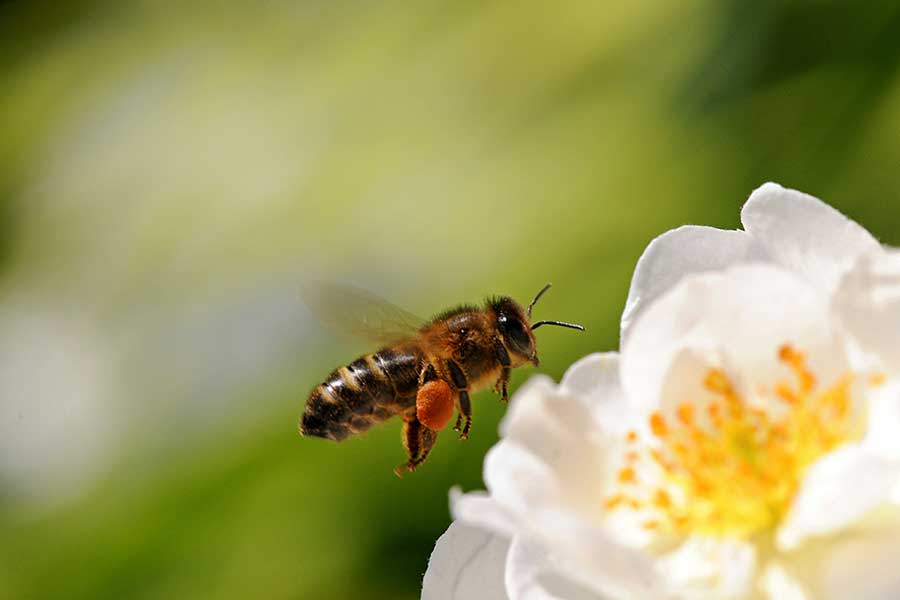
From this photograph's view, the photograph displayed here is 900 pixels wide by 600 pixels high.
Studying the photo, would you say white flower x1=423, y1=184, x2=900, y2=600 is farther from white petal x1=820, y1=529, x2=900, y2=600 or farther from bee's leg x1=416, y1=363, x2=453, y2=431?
bee's leg x1=416, y1=363, x2=453, y2=431

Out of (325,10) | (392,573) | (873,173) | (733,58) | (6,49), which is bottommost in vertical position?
(392,573)

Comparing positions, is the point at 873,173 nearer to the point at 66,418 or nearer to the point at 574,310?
the point at 574,310

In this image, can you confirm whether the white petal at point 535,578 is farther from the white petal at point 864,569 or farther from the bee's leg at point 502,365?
the bee's leg at point 502,365

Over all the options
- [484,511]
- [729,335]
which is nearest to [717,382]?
[729,335]

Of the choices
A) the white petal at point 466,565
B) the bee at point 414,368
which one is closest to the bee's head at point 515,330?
the bee at point 414,368

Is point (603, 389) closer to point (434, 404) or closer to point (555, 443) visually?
point (555, 443)

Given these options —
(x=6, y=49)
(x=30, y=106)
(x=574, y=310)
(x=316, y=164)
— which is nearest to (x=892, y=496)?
(x=574, y=310)
